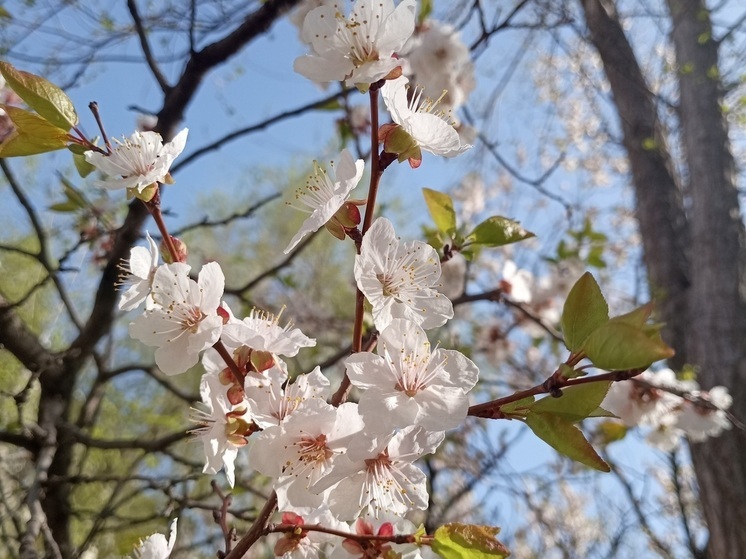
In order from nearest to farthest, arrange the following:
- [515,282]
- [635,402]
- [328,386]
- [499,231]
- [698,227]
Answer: [328,386] → [499,231] → [635,402] → [515,282] → [698,227]

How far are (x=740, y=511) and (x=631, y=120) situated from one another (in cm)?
142

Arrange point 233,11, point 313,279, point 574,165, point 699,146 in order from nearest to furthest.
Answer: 1. point 233,11
2. point 699,146
3. point 313,279
4. point 574,165

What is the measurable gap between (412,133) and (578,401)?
272 mm

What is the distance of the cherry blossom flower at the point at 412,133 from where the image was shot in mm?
521

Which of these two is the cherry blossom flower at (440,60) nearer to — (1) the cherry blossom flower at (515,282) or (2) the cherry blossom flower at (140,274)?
(1) the cherry blossom flower at (515,282)

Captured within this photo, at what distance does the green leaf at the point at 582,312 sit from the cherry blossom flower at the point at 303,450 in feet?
0.63

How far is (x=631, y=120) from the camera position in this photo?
221cm

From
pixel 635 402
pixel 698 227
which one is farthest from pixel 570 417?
pixel 698 227

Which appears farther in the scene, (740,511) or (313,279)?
(313,279)

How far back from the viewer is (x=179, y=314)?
22.3 inches

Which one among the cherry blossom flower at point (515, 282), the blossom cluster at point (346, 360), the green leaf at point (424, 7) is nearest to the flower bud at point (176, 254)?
the blossom cluster at point (346, 360)

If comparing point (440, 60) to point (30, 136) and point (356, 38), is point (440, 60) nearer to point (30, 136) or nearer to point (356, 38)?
point (356, 38)

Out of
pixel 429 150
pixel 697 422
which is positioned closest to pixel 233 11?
pixel 429 150

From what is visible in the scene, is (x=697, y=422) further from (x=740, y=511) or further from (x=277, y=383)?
(x=277, y=383)
